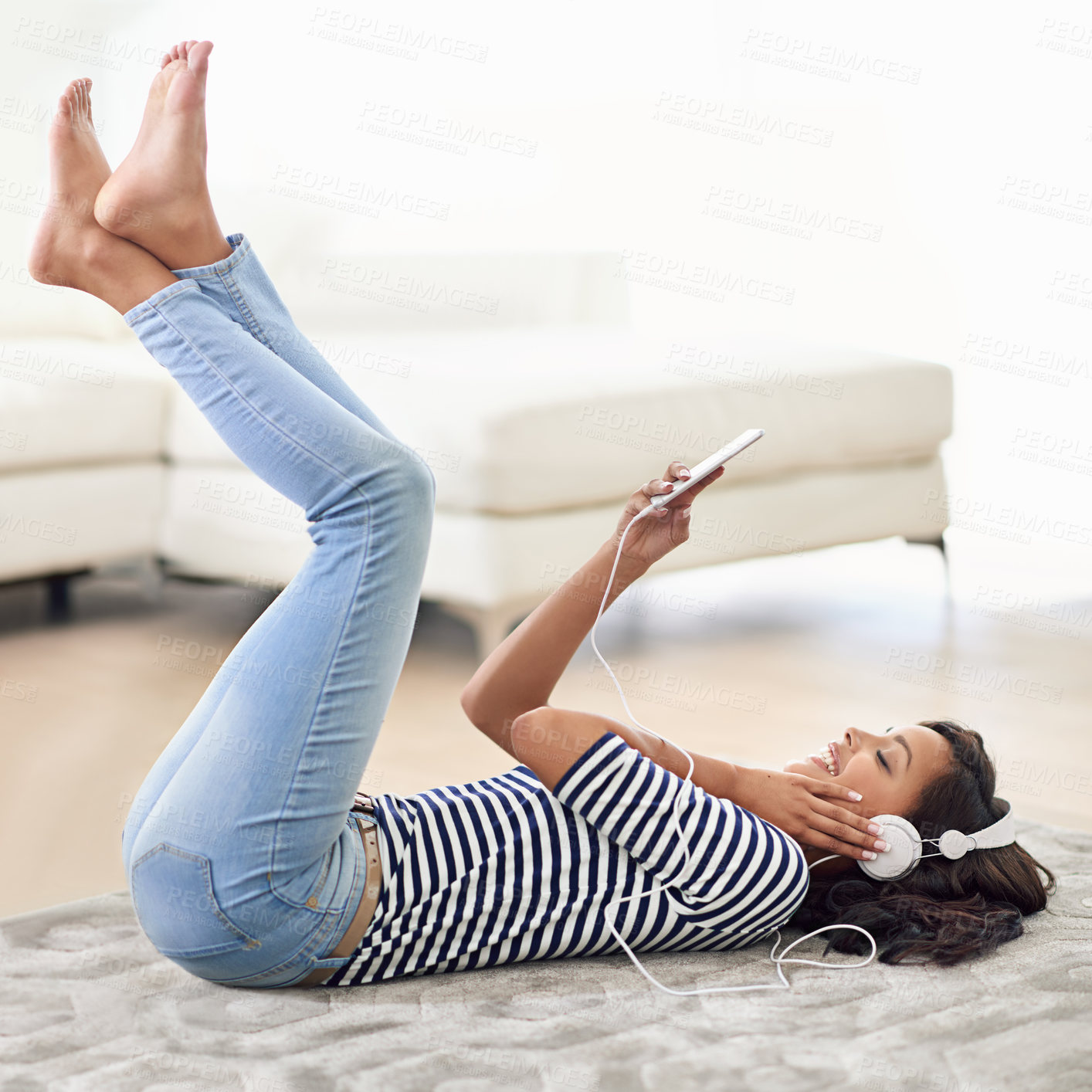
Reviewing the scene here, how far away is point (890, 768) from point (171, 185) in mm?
868

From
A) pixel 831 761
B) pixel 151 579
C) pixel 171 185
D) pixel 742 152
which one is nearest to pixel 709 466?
pixel 831 761

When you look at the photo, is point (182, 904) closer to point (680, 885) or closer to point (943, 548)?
point (680, 885)

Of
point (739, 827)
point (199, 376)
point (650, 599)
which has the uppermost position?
point (199, 376)

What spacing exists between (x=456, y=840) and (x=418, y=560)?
0.27 metres

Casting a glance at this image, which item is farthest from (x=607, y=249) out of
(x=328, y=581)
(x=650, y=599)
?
(x=328, y=581)

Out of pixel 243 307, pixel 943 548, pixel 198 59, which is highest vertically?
pixel 198 59

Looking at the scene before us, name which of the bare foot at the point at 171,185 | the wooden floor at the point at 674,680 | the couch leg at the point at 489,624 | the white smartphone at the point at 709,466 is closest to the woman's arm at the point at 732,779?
→ the white smartphone at the point at 709,466

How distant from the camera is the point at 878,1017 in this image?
121cm

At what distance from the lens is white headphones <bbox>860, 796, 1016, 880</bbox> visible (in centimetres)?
130

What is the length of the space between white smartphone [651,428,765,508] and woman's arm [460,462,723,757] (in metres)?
0.01

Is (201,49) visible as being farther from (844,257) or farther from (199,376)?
(844,257)

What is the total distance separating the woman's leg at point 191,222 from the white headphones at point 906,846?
60 centimetres

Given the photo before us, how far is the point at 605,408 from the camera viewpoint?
2.66 metres

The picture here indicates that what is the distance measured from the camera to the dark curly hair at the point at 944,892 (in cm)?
133
